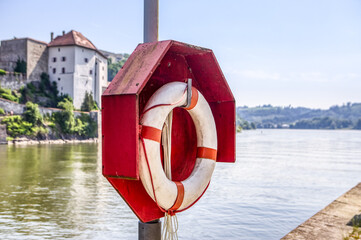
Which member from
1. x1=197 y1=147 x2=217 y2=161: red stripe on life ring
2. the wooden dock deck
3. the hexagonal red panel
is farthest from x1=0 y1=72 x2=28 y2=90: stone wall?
x1=197 y1=147 x2=217 y2=161: red stripe on life ring

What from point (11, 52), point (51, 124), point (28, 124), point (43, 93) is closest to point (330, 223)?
point (28, 124)

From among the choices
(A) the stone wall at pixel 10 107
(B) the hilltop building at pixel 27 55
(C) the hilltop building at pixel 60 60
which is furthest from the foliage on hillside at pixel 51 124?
(B) the hilltop building at pixel 27 55

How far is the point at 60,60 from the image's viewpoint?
4362 cm

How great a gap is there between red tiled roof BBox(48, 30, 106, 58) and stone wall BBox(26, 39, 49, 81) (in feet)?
4.22

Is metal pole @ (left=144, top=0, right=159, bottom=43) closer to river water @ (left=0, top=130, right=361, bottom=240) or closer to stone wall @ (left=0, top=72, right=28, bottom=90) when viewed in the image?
river water @ (left=0, top=130, right=361, bottom=240)

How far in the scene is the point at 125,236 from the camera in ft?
20.7

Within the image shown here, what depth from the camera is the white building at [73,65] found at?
4303 cm

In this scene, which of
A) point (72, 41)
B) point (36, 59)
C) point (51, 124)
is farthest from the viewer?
point (72, 41)

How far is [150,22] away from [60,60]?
44.1 meters

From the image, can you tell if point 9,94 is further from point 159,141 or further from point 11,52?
point 159,141

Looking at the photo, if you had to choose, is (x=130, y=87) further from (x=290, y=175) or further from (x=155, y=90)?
(x=290, y=175)

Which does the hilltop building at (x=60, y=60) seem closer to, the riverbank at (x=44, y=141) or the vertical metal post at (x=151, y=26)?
the riverbank at (x=44, y=141)

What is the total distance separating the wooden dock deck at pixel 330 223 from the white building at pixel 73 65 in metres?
39.3

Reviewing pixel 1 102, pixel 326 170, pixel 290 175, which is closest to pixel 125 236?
pixel 290 175
